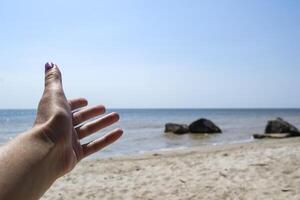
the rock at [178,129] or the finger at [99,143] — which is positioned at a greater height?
the finger at [99,143]

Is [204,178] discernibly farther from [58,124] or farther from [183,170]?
[58,124]

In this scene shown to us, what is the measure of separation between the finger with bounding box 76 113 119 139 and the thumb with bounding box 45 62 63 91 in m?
0.42

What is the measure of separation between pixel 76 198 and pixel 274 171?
171 inches

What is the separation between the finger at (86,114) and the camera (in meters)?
2.37

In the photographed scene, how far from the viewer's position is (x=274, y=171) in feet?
26.1

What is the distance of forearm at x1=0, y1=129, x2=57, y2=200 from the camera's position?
55.3 inches

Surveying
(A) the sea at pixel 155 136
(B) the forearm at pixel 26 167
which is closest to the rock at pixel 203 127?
(A) the sea at pixel 155 136

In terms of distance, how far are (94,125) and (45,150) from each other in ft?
2.57

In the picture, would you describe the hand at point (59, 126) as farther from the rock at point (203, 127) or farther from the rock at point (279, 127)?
the rock at point (203, 127)

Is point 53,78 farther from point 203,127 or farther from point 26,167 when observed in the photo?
point 203,127

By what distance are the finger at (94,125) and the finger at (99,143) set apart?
0.08 metres

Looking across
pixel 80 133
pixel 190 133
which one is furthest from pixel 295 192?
pixel 190 133

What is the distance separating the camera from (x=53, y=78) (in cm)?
201

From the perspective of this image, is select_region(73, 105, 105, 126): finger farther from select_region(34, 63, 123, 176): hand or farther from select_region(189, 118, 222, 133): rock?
select_region(189, 118, 222, 133): rock
